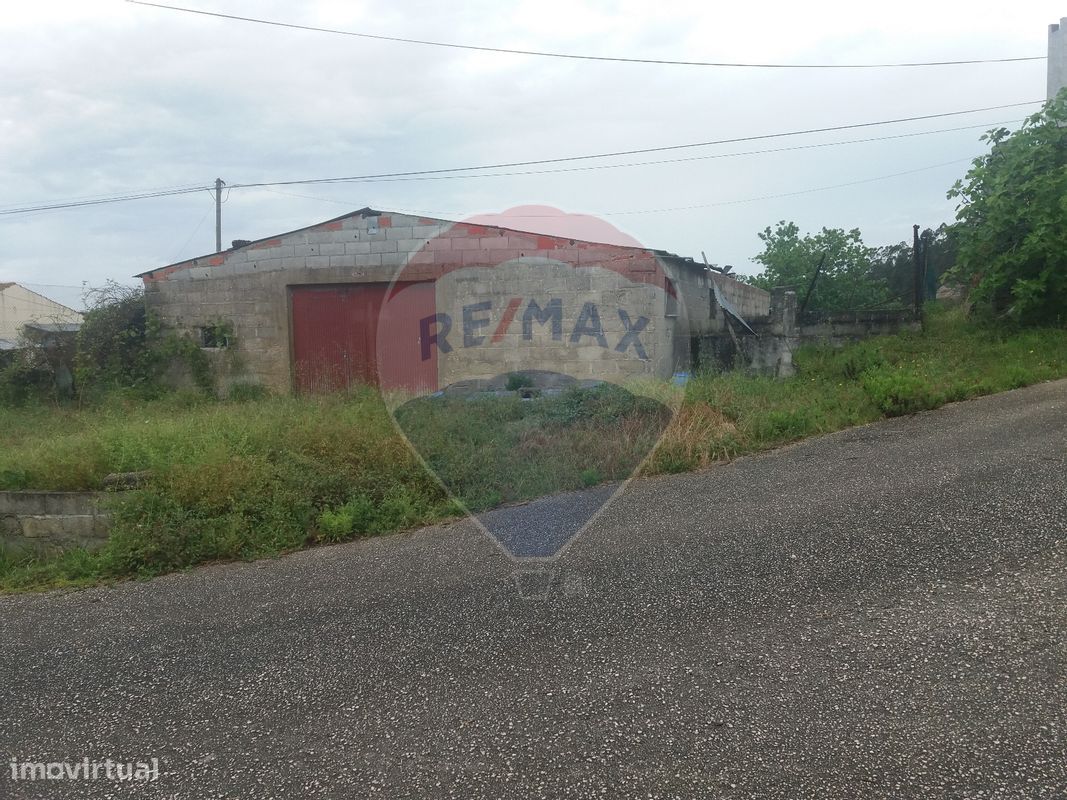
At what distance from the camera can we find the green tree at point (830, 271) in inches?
590

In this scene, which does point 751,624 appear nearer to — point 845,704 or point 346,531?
point 845,704

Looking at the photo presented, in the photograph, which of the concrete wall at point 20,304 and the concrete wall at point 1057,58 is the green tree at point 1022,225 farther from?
the concrete wall at point 20,304

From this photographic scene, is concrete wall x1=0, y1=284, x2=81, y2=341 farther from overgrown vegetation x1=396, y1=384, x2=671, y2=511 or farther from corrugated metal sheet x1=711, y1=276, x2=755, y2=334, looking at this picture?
overgrown vegetation x1=396, y1=384, x2=671, y2=511

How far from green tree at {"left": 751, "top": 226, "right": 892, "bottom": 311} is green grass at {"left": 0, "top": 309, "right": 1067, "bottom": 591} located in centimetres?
702

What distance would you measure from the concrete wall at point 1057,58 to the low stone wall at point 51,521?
14.7m

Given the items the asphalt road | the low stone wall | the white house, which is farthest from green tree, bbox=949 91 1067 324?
the white house

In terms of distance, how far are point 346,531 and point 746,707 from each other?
3.11 m

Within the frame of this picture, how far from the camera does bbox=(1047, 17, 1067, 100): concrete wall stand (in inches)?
465

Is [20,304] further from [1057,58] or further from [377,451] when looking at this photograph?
[1057,58]

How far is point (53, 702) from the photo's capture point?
3.08m

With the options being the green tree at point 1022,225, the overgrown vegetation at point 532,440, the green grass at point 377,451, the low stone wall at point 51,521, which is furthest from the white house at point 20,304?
the green tree at point 1022,225

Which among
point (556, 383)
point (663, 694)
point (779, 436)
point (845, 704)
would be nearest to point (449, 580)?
point (663, 694)

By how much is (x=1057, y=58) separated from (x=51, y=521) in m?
15.2

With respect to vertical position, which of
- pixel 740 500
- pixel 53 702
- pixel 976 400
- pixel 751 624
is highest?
pixel 976 400
